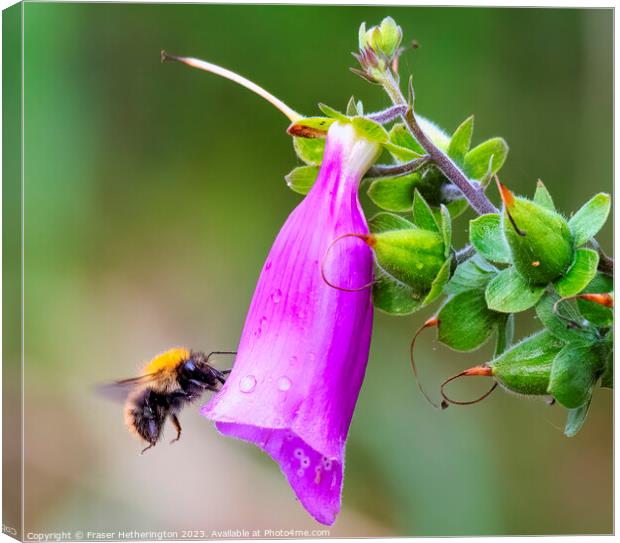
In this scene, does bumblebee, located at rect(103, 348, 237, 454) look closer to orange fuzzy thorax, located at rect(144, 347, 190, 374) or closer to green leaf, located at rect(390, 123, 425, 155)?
orange fuzzy thorax, located at rect(144, 347, 190, 374)

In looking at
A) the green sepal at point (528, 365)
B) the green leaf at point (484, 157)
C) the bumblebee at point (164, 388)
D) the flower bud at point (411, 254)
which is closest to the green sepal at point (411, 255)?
the flower bud at point (411, 254)

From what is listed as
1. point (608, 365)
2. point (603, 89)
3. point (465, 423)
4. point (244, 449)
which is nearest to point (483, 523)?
point (465, 423)

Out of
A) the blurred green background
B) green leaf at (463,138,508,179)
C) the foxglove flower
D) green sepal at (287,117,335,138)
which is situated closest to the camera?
the foxglove flower

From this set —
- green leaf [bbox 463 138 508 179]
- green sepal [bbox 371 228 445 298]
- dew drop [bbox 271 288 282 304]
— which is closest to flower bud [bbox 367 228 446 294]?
green sepal [bbox 371 228 445 298]

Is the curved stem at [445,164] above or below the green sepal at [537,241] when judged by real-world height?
above

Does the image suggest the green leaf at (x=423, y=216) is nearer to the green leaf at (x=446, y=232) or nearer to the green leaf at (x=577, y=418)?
the green leaf at (x=446, y=232)

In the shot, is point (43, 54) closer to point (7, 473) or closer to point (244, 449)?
point (7, 473)
